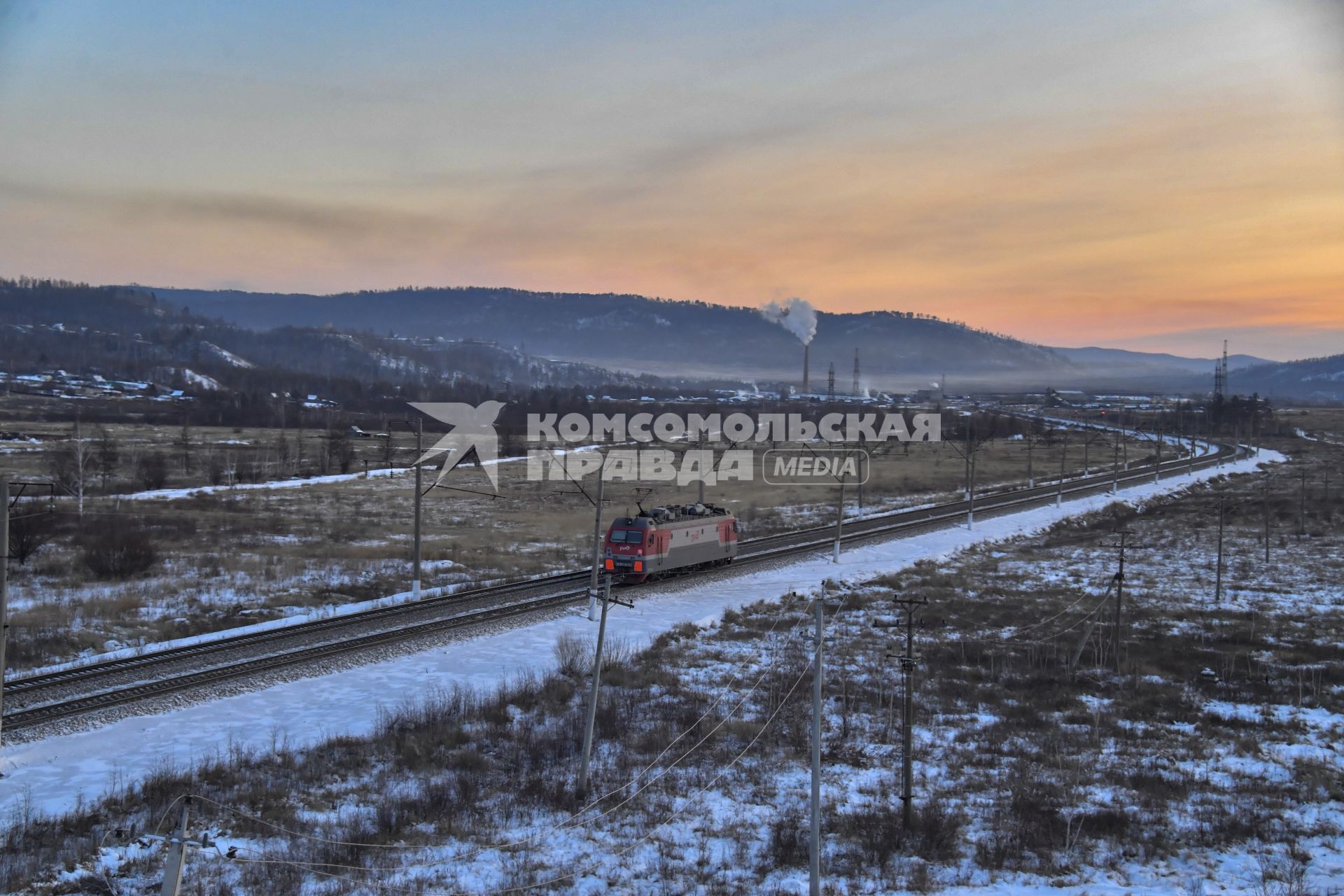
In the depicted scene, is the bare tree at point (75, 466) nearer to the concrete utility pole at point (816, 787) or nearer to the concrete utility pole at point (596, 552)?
the concrete utility pole at point (596, 552)

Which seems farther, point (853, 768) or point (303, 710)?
point (303, 710)

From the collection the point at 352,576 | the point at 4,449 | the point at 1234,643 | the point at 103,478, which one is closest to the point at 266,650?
the point at 352,576

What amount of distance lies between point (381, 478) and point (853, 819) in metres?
72.6

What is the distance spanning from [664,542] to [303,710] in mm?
17816

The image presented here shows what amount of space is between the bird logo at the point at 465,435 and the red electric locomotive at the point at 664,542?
89.8 ft

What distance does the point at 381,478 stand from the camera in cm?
8200

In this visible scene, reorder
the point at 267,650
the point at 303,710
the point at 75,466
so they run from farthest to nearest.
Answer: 1. the point at 75,466
2. the point at 267,650
3. the point at 303,710

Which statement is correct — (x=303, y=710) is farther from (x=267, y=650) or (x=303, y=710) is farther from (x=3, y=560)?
(x=3, y=560)

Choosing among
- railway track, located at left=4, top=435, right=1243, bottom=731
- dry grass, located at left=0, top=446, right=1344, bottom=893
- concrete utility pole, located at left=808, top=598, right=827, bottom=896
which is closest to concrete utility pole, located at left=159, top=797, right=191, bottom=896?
dry grass, located at left=0, top=446, right=1344, bottom=893

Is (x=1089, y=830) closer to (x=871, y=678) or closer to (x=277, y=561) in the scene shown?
(x=871, y=678)

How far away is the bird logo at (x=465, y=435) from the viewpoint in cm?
9233

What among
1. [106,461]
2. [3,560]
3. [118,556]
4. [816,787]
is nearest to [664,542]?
[118,556]

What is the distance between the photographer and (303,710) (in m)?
21.0

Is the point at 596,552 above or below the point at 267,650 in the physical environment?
above
